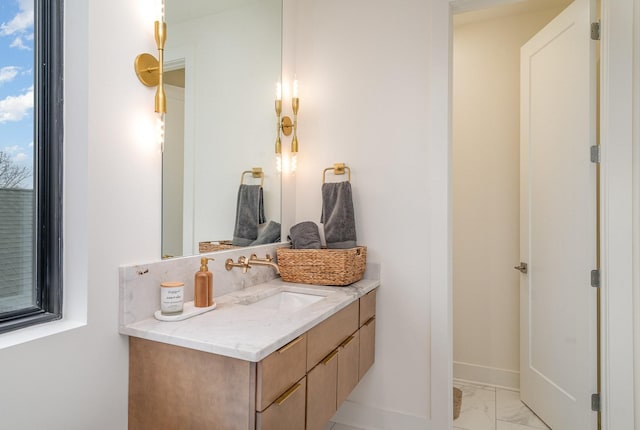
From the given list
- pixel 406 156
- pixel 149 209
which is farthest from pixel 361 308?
pixel 149 209

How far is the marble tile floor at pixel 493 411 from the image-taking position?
2191 millimetres

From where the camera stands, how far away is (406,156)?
205 cm

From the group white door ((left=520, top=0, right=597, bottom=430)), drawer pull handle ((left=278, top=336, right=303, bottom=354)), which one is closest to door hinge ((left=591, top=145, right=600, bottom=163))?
white door ((left=520, top=0, right=597, bottom=430))

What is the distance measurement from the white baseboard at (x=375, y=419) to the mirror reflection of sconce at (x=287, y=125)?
4.83 ft

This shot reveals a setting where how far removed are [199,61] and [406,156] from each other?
1.16 metres

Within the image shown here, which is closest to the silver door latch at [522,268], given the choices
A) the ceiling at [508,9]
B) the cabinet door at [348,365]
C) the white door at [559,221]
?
the white door at [559,221]

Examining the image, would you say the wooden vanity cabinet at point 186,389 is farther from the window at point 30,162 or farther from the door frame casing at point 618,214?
the door frame casing at point 618,214

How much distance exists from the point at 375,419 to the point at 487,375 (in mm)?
1144

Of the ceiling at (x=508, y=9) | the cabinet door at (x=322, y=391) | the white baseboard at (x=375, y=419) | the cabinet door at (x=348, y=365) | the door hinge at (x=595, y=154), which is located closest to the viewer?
the cabinet door at (x=322, y=391)

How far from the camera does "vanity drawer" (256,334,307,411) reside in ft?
3.43

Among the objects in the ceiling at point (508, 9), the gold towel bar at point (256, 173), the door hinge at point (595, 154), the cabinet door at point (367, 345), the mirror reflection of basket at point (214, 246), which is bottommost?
the cabinet door at point (367, 345)

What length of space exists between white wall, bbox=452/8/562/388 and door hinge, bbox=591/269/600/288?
2.73ft

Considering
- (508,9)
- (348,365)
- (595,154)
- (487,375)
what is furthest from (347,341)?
(508,9)

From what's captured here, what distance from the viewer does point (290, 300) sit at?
6.06 feet
